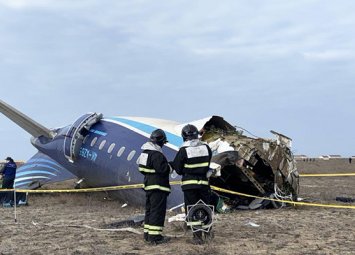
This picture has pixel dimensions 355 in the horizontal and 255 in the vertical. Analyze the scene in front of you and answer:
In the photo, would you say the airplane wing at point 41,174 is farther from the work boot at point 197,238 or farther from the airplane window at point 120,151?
the work boot at point 197,238

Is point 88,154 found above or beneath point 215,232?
above

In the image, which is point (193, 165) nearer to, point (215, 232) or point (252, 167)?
point (215, 232)

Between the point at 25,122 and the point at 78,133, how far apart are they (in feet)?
13.3

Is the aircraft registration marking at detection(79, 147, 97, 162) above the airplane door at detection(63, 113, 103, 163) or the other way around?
the other way around

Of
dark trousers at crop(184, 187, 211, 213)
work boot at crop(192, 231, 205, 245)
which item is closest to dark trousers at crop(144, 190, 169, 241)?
dark trousers at crop(184, 187, 211, 213)

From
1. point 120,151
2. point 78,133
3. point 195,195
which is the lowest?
point 195,195

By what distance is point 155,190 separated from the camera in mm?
8688

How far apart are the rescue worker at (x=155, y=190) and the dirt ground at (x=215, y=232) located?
251 millimetres

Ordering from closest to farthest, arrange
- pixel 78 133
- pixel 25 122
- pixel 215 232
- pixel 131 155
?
pixel 215 232, pixel 131 155, pixel 78 133, pixel 25 122

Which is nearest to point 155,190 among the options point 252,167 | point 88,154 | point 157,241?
point 157,241

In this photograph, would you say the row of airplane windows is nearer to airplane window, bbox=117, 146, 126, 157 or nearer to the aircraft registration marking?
airplane window, bbox=117, 146, 126, 157

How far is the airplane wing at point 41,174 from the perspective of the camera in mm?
21030

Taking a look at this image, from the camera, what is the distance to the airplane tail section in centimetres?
2080

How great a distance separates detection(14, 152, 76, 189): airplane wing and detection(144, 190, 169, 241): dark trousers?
12376mm
